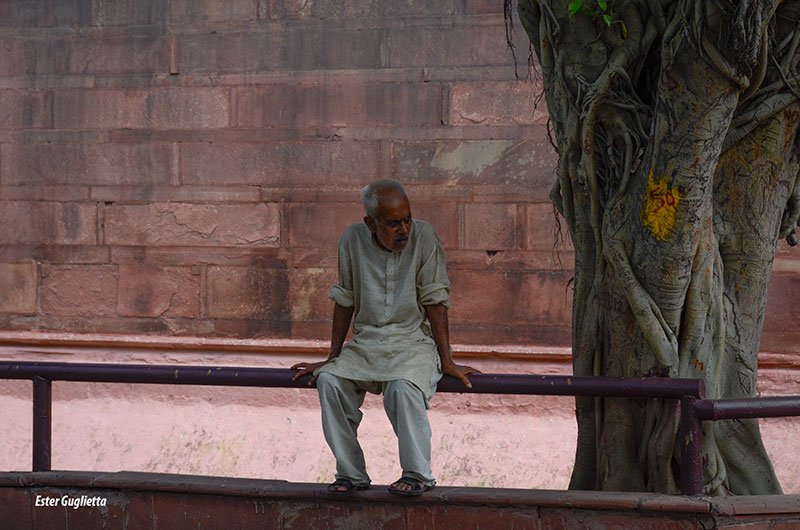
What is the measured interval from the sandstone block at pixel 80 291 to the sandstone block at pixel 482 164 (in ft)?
7.87

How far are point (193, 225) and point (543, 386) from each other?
4638 mm

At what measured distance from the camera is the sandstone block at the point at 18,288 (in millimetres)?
10219

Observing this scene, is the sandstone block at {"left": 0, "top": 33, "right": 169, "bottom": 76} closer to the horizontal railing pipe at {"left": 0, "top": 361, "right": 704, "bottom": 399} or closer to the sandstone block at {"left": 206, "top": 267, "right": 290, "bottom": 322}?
the sandstone block at {"left": 206, "top": 267, "right": 290, "bottom": 322}

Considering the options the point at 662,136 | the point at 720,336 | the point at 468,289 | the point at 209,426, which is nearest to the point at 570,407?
the point at 468,289

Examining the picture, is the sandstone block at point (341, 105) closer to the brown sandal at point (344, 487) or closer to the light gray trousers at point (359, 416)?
the light gray trousers at point (359, 416)

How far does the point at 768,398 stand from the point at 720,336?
0.61 meters

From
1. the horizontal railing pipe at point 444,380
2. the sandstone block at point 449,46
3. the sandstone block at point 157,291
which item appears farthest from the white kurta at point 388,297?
the sandstone block at point 157,291

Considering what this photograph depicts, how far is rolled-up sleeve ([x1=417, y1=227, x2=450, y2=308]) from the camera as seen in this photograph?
612 cm

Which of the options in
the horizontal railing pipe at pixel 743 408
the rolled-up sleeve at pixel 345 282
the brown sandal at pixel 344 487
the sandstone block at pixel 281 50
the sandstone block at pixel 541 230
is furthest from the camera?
the sandstone block at pixel 281 50

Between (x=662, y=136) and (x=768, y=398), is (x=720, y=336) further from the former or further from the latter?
(x=662, y=136)

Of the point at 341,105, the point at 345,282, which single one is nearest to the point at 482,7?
the point at 341,105

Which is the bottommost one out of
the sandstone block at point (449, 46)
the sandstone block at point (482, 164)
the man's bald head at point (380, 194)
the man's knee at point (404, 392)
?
the man's knee at point (404, 392)

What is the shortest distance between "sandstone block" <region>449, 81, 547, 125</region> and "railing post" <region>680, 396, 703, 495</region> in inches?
160

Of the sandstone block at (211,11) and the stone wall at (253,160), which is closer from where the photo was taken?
the stone wall at (253,160)
